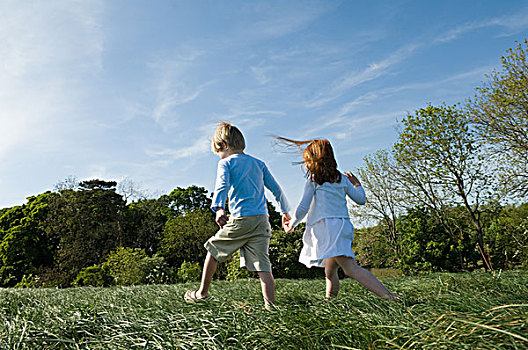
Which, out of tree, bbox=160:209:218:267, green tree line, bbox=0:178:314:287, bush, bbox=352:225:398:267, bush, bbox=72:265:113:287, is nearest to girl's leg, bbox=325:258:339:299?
bush, bbox=72:265:113:287

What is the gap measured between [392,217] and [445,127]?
4708 millimetres

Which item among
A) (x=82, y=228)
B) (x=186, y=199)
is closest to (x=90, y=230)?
(x=82, y=228)

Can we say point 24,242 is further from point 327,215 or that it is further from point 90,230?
point 327,215

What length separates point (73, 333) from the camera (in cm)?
257

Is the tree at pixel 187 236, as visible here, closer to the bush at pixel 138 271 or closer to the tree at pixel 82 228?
the tree at pixel 82 228

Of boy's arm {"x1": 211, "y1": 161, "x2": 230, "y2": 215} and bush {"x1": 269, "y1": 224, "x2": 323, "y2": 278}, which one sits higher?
boy's arm {"x1": 211, "y1": 161, "x2": 230, "y2": 215}

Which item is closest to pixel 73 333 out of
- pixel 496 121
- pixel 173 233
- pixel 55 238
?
pixel 496 121

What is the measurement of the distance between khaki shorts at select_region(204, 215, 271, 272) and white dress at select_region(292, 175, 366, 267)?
405 millimetres

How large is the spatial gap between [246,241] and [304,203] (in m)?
0.67

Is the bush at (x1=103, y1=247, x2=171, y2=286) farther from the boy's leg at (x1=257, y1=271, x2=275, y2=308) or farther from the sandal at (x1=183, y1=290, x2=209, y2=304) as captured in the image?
the boy's leg at (x1=257, y1=271, x2=275, y2=308)

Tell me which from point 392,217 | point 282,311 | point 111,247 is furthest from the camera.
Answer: point 111,247

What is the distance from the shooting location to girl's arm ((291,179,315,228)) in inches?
142

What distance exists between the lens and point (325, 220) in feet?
11.7

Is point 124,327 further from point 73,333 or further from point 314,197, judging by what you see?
point 314,197
